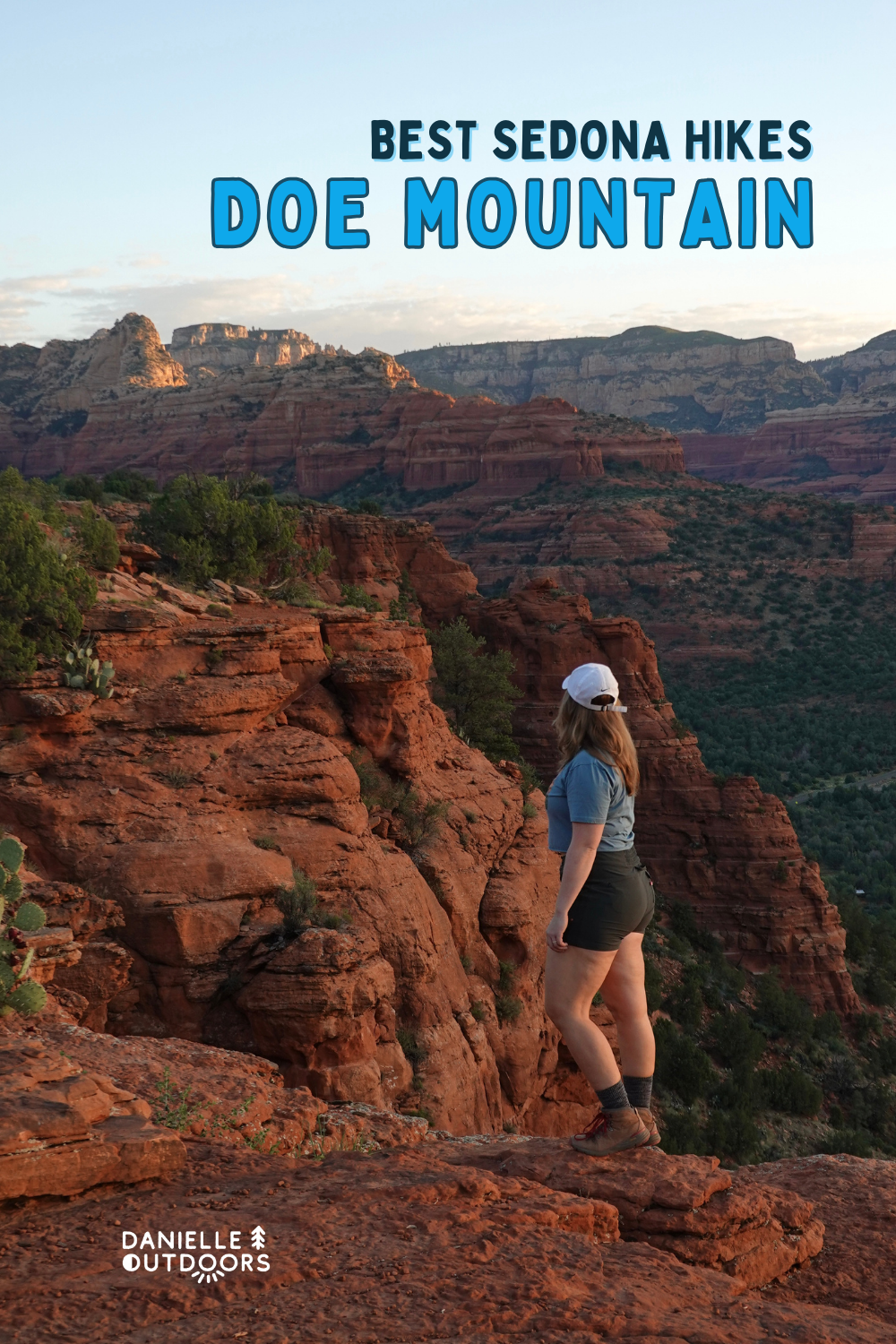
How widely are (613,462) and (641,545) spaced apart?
19740 millimetres

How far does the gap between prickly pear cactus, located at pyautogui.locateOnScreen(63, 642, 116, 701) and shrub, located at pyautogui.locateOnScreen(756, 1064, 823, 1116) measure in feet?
58.4

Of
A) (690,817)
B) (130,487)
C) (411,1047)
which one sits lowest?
(690,817)

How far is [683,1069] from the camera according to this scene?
23.7m

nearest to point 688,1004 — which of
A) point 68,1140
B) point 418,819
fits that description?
point 418,819

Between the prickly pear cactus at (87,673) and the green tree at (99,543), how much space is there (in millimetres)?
2532

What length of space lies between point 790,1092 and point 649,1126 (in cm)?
2075

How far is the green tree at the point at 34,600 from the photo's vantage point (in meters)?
12.4

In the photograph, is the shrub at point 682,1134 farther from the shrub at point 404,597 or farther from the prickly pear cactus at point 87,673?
the shrub at point 404,597

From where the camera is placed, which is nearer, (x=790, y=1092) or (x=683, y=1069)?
(x=683, y=1069)

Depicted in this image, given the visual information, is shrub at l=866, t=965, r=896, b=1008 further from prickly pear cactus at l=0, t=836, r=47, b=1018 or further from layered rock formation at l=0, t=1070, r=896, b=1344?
prickly pear cactus at l=0, t=836, r=47, b=1018

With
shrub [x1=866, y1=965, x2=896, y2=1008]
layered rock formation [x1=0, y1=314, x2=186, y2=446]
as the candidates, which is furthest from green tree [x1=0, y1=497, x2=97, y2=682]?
layered rock formation [x1=0, y1=314, x2=186, y2=446]

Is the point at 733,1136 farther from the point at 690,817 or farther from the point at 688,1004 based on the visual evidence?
the point at 690,817

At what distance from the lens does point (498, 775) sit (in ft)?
59.1

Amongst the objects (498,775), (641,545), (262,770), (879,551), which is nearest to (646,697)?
(498,775)
